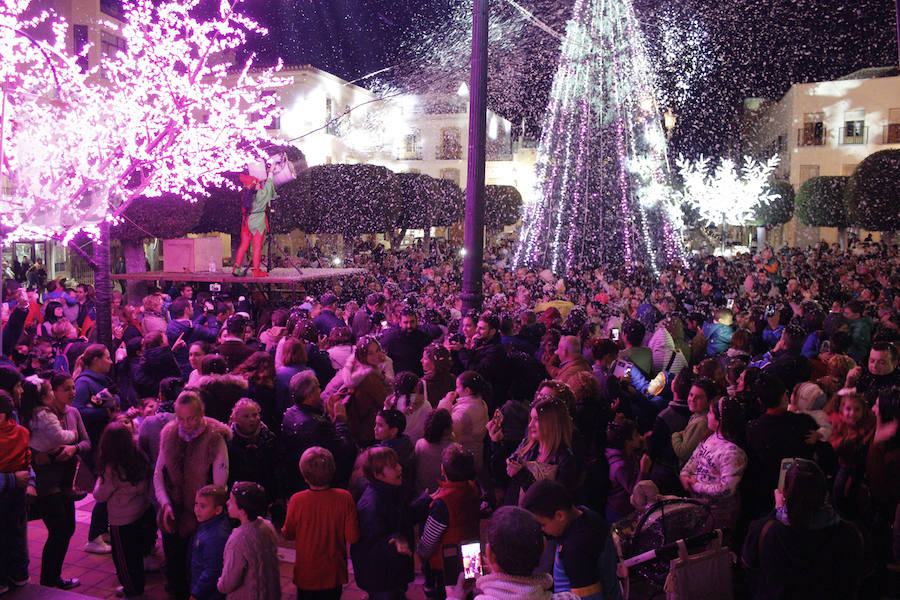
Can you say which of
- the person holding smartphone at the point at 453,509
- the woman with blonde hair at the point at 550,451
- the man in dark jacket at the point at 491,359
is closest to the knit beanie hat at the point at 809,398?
the woman with blonde hair at the point at 550,451

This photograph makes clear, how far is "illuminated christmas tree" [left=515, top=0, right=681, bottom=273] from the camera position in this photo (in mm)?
22359

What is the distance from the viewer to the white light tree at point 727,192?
40781 mm

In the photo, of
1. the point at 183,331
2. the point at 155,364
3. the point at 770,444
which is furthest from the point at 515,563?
the point at 183,331

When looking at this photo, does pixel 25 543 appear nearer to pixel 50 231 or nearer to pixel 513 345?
pixel 513 345

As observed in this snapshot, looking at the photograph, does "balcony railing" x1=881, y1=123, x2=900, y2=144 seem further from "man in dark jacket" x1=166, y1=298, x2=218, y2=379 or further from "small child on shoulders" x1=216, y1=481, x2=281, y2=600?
"small child on shoulders" x1=216, y1=481, x2=281, y2=600

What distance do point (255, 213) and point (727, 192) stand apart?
34877 mm

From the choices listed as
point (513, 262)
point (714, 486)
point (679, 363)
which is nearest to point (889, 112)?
point (513, 262)

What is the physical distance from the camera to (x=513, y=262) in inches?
989

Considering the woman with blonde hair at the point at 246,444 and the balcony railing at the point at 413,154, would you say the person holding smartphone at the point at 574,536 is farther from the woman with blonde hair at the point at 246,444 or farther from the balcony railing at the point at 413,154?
the balcony railing at the point at 413,154

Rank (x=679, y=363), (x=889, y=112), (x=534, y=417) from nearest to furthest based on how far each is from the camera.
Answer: (x=534, y=417) → (x=679, y=363) → (x=889, y=112)

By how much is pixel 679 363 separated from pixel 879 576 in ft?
7.90

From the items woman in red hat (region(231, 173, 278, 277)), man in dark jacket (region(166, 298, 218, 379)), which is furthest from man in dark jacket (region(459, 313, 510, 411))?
woman in red hat (region(231, 173, 278, 277))

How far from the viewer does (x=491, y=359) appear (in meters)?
6.09

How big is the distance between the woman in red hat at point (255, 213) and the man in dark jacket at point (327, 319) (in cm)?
604
